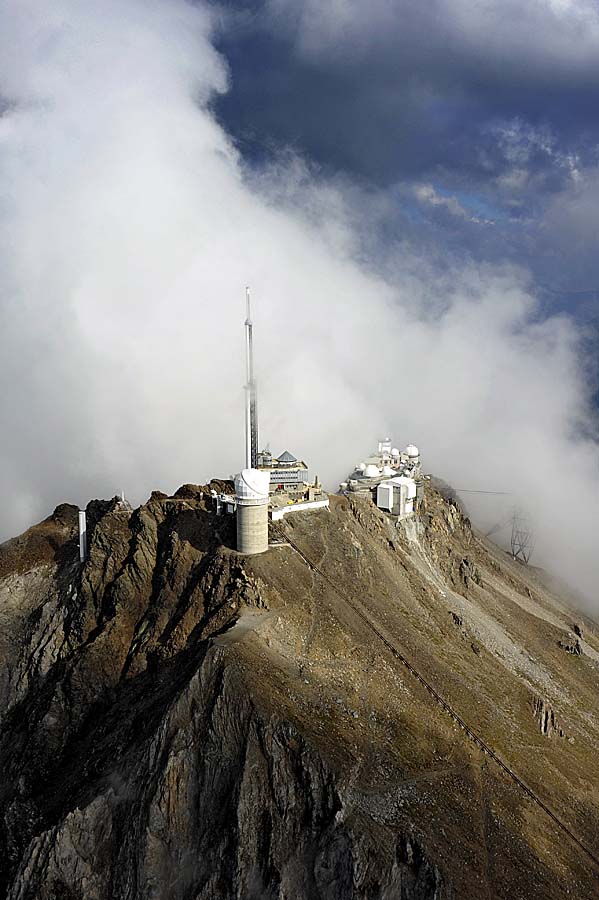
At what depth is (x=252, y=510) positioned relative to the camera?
8425 centimetres

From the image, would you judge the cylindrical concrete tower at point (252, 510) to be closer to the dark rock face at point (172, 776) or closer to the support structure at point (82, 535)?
the dark rock face at point (172, 776)

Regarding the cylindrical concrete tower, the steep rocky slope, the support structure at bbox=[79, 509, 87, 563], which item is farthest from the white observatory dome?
the support structure at bbox=[79, 509, 87, 563]

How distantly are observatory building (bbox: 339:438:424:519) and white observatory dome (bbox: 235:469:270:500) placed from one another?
119ft

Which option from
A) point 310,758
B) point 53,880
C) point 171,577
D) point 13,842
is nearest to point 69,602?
point 171,577

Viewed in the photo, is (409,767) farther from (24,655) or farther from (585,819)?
(24,655)

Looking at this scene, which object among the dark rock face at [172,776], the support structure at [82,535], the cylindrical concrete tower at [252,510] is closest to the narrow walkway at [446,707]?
the cylindrical concrete tower at [252,510]

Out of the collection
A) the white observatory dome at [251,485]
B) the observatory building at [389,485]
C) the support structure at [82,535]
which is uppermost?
the white observatory dome at [251,485]

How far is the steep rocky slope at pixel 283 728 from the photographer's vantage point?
54062 mm

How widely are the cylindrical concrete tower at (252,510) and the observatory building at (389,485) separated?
35.8 meters

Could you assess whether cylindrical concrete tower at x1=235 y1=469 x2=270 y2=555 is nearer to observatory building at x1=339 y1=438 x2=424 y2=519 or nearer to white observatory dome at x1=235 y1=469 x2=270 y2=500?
white observatory dome at x1=235 y1=469 x2=270 y2=500

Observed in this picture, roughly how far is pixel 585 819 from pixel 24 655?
75803 millimetres

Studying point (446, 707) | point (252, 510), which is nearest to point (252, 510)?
point (252, 510)

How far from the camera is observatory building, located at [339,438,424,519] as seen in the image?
4555 inches

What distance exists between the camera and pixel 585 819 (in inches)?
2424
